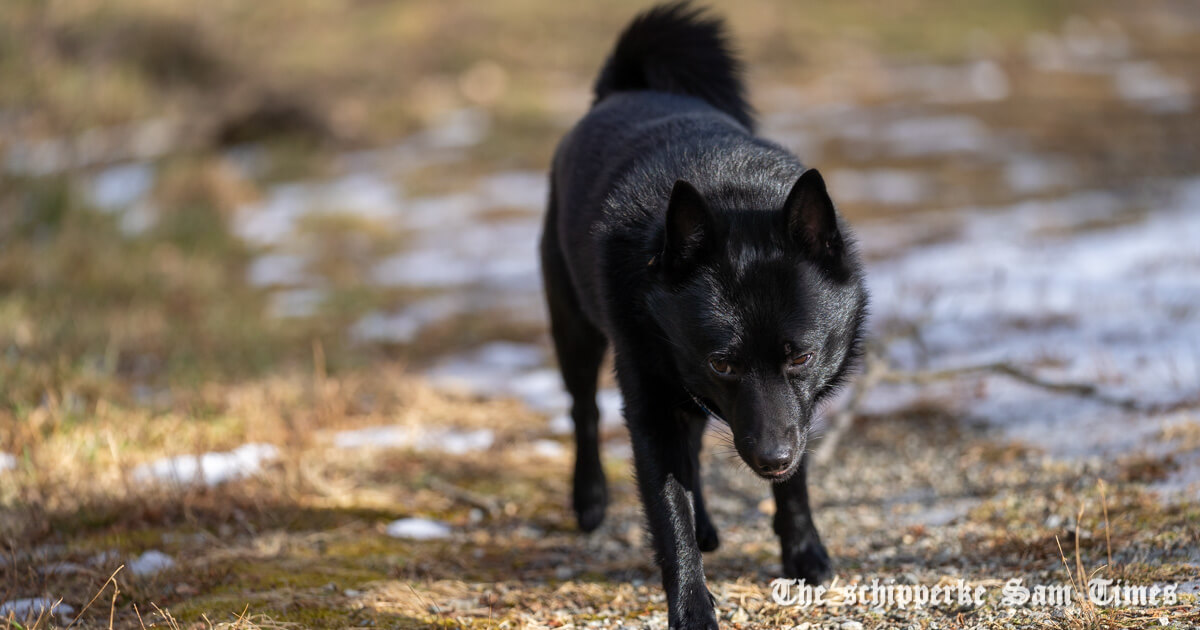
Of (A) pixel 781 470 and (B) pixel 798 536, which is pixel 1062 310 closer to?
(B) pixel 798 536

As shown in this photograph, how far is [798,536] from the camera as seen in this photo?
2.95m

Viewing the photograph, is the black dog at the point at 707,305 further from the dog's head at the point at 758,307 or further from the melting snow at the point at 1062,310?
the melting snow at the point at 1062,310

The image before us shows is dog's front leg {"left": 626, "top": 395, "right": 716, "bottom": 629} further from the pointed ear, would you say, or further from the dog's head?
the pointed ear

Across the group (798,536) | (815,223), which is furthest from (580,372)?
(815,223)

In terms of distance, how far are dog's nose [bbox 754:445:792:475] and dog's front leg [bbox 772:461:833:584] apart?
20.1 inches

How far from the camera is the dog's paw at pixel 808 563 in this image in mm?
2910

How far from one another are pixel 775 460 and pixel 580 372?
148cm

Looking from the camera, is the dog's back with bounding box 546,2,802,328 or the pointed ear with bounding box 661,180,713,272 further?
the dog's back with bounding box 546,2,802,328

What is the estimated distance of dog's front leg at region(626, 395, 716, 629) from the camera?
8.45 feet

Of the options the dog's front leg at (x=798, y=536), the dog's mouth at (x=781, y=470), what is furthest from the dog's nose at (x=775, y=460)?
the dog's front leg at (x=798, y=536)

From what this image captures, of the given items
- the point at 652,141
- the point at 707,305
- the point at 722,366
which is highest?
the point at 652,141

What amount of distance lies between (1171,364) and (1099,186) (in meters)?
5.92

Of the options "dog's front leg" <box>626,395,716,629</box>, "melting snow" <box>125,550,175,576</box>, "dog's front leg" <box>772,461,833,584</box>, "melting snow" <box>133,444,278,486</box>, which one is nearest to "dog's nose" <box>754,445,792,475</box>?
"dog's front leg" <box>626,395,716,629</box>

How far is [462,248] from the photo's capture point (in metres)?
8.55
